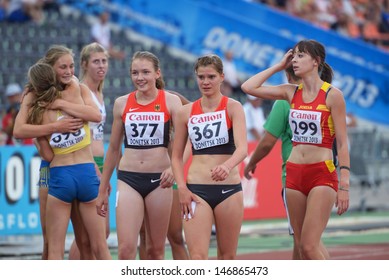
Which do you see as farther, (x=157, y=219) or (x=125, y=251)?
(x=157, y=219)

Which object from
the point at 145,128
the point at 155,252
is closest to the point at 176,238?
the point at 155,252

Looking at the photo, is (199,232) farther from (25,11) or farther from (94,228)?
Answer: (25,11)

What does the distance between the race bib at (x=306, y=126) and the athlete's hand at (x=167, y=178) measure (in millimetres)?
1227

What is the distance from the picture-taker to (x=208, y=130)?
356 inches

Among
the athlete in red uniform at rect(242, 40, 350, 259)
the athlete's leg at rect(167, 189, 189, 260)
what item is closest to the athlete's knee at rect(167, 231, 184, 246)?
the athlete's leg at rect(167, 189, 189, 260)

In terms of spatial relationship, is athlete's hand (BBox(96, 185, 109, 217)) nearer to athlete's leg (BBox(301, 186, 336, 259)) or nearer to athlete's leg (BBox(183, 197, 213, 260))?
athlete's leg (BBox(183, 197, 213, 260))

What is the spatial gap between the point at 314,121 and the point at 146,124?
164 centimetres

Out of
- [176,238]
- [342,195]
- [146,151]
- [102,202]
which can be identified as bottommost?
[176,238]

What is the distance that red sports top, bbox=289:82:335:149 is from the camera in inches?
362

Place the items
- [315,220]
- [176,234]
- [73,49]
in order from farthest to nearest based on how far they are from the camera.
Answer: [73,49] < [176,234] < [315,220]

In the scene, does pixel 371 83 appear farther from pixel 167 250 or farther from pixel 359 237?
pixel 167 250

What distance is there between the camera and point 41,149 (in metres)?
9.76

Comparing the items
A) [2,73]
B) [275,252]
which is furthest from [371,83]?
[275,252]
